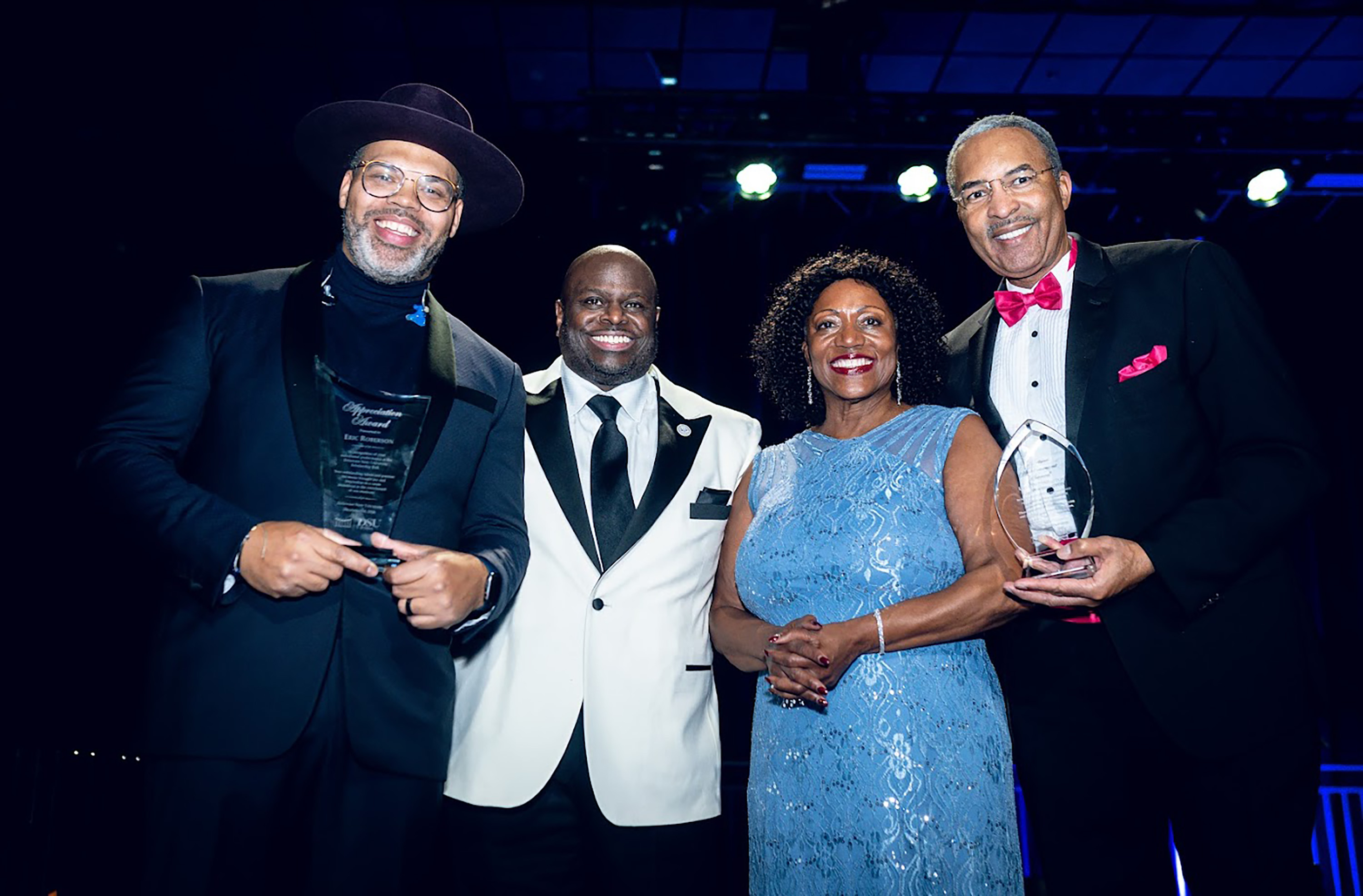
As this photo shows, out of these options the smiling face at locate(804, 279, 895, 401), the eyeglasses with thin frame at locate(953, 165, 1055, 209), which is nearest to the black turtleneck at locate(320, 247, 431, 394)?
the smiling face at locate(804, 279, 895, 401)

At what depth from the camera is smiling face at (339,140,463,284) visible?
203cm

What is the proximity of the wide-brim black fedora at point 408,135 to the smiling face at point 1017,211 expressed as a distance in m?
1.33

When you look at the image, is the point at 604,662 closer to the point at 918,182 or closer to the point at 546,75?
the point at 918,182

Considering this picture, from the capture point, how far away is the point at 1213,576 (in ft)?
6.10

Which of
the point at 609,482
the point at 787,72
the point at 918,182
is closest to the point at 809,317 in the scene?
the point at 609,482

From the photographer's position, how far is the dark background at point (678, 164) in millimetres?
5191

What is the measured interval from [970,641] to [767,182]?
404 cm

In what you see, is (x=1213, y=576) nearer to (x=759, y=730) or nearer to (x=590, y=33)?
(x=759, y=730)

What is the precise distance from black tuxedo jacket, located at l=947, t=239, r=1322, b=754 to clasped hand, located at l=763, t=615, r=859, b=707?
1.67ft

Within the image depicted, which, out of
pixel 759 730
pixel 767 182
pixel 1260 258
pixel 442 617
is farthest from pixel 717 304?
pixel 442 617

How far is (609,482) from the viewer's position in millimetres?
2561

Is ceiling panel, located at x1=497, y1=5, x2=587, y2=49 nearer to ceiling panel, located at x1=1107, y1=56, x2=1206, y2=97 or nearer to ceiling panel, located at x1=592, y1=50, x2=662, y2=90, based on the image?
ceiling panel, located at x1=592, y1=50, x2=662, y2=90

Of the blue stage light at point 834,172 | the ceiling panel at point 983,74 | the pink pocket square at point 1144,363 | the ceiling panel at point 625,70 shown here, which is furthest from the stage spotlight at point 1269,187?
the pink pocket square at point 1144,363

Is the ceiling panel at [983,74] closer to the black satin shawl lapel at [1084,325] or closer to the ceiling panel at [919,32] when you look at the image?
the ceiling panel at [919,32]
